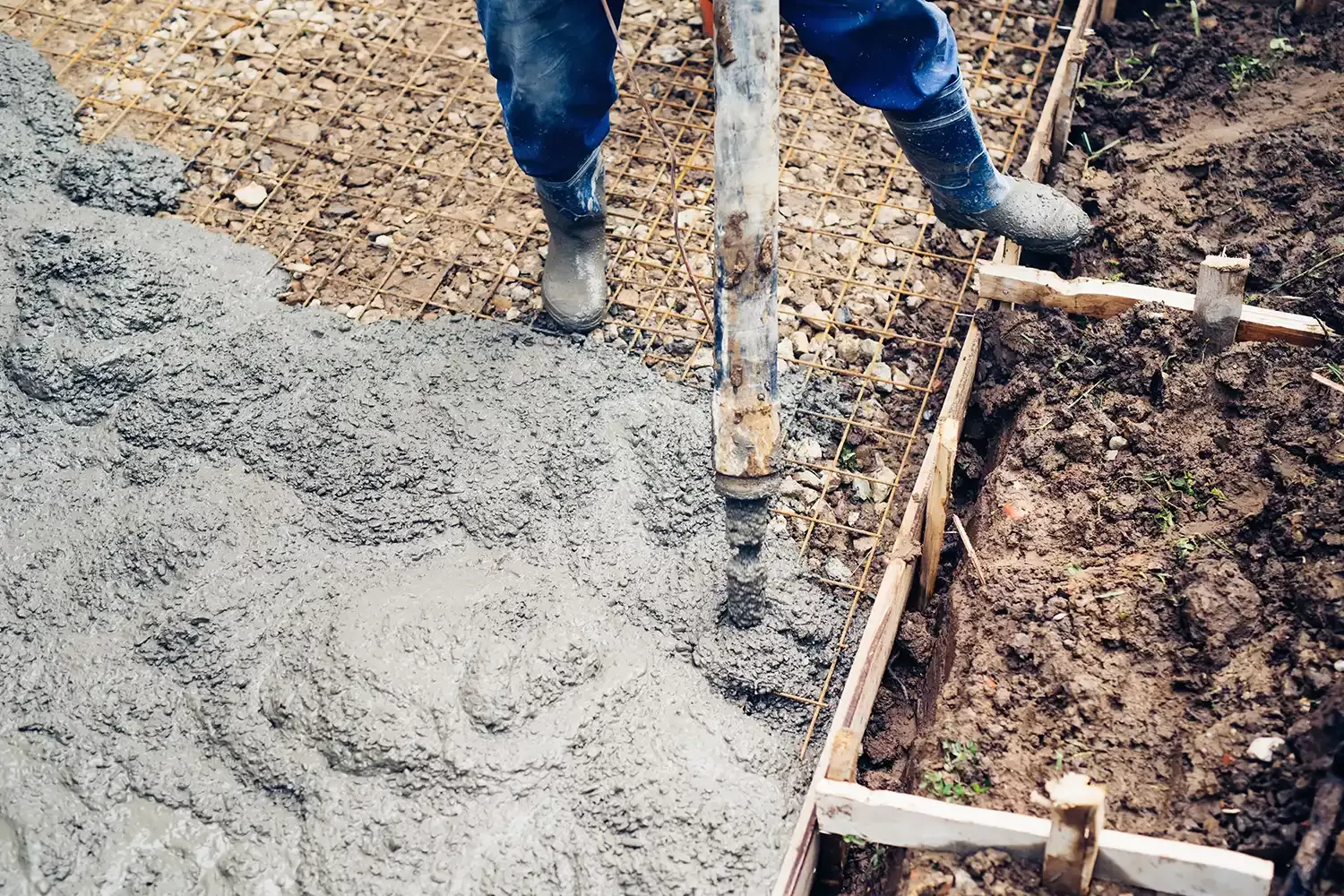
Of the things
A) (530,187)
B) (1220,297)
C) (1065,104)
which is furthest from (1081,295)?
(530,187)

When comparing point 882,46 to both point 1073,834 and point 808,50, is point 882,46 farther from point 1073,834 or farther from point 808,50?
point 1073,834

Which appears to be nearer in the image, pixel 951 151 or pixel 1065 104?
pixel 951 151

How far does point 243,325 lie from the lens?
3475 millimetres

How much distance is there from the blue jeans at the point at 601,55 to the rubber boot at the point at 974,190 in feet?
0.28

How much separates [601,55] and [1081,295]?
1.34 meters

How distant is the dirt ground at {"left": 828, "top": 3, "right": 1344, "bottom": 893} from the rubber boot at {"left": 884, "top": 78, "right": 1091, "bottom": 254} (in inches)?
6.3

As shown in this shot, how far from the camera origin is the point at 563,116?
3.04 m

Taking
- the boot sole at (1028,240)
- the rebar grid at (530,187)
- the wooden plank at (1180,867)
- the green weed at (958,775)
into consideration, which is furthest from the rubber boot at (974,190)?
the wooden plank at (1180,867)

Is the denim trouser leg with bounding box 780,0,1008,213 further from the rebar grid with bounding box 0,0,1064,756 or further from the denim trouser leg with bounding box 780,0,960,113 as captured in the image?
the rebar grid with bounding box 0,0,1064,756

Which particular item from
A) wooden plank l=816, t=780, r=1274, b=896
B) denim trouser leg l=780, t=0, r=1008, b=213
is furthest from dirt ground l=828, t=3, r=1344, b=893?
denim trouser leg l=780, t=0, r=1008, b=213

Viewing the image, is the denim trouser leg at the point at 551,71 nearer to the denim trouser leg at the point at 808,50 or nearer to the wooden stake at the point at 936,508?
the denim trouser leg at the point at 808,50

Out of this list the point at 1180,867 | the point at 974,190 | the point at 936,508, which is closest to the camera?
the point at 1180,867

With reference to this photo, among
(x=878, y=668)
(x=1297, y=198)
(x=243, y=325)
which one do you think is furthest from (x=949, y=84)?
(x=243, y=325)

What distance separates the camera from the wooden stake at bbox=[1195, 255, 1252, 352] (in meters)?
2.86
